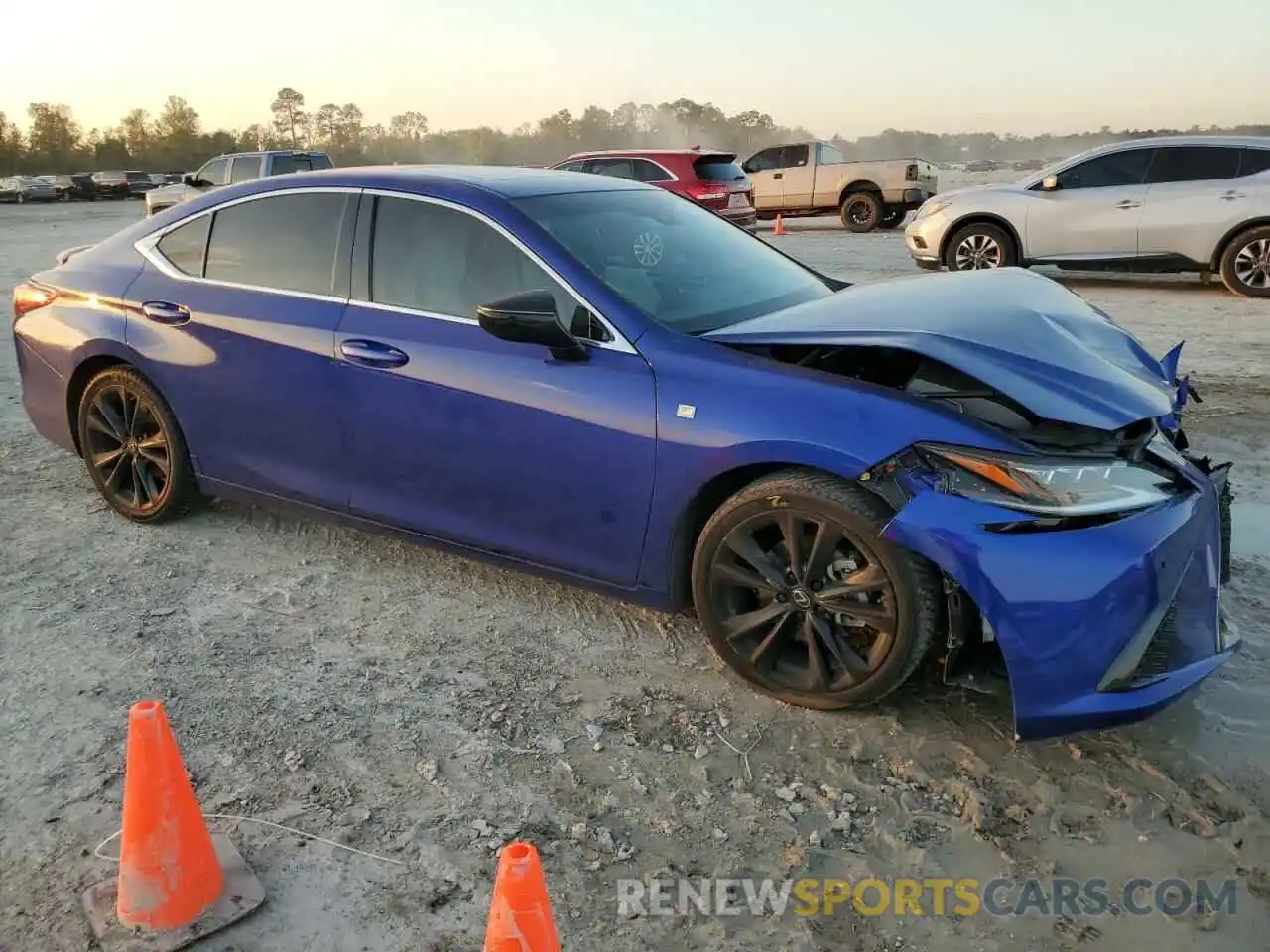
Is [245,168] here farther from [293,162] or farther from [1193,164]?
[1193,164]

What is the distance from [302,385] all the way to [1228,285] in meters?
9.74

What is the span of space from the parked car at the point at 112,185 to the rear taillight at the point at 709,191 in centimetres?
4136

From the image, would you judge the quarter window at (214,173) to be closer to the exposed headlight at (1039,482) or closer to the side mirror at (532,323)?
the side mirror at (532,323)

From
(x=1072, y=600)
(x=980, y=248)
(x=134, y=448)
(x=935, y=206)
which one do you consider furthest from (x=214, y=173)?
(x=1072, y=600)

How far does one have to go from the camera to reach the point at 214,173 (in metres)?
19.5

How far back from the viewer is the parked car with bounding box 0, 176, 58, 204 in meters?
45.6

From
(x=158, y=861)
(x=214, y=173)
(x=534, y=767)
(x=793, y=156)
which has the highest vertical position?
(x=793, y=156)

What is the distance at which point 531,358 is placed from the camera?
331 cm

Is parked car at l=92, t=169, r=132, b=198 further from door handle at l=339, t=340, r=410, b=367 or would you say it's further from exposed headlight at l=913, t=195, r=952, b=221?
door handle at l=339, t=340, r=410, b=367

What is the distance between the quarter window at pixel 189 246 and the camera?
14.1 feet

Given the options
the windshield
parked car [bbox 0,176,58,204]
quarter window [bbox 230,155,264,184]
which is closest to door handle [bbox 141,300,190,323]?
the windshield

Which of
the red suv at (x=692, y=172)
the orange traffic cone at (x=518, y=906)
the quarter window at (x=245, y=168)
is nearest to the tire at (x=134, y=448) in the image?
the orange traffic cone at (x=518, y=906)

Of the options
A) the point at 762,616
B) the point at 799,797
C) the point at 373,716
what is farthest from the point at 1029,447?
the point at 373,716

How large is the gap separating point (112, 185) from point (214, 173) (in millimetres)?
33162
